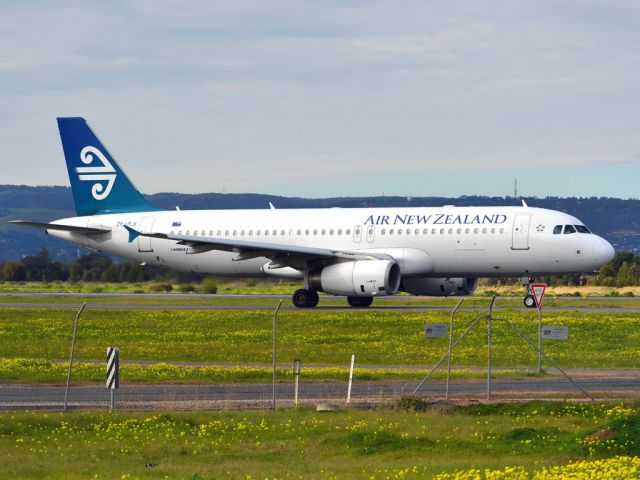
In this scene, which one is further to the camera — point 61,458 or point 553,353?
point 553,353

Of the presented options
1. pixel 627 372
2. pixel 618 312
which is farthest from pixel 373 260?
pixel 627 372

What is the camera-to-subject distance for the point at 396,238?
56094 millimetres

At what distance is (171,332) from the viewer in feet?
153

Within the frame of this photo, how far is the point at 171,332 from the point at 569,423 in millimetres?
26038

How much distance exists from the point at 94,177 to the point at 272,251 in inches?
559

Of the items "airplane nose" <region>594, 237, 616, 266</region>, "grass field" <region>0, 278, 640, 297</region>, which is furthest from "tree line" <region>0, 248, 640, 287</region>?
"airplane nose" <region>594, 237, 616, 266</region>

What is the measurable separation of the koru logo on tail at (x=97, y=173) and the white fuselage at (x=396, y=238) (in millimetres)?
1574

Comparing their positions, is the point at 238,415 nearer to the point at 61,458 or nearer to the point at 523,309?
the point at 61,458

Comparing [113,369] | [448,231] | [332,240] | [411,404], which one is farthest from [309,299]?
[113,369]

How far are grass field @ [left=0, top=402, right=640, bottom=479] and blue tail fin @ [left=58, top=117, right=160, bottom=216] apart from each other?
1665 inches

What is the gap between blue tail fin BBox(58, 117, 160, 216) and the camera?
6525 centimetres

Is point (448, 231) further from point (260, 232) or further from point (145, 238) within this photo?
point (145, 238)

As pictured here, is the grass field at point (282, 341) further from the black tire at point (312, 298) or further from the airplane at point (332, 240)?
the black tire at point (312, 298)

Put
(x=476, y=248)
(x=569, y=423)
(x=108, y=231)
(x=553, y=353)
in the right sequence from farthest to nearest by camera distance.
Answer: (x=108, y=231), (x=476, y=248), (x=553, y=353), (x=569, y=423)
